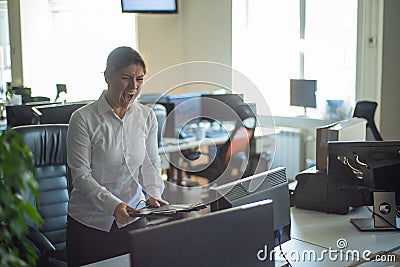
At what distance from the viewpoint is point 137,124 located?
247 cm

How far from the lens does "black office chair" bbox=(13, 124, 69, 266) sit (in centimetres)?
283

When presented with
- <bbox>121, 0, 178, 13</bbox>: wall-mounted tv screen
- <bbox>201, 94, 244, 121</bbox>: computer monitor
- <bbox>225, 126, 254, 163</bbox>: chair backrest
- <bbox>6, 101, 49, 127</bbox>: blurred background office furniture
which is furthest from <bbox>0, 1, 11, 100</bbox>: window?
<bbox>225, 126, 254, 163</bbox>: chair backrest

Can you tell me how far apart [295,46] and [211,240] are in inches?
203

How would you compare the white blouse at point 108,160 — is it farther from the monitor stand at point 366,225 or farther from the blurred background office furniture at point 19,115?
the blurred background office furniture at point 19,115

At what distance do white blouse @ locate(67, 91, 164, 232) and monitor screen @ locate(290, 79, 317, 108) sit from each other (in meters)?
3.47

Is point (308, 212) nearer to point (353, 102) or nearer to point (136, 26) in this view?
point (353, 102)

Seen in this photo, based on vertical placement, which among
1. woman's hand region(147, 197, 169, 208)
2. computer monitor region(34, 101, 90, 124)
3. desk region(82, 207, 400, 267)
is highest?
computer monitor region(34, 101, 90, 124)

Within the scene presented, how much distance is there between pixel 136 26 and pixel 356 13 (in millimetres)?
3439

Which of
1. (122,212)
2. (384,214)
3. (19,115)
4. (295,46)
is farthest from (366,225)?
(295,46)

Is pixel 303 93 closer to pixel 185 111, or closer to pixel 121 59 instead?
pixel 185 111

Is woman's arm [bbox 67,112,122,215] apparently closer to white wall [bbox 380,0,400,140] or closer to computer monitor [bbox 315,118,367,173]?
computer monitor [bbox 315,118,367,173]

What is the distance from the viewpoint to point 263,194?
202cm

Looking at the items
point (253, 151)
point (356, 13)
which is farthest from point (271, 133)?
point (356, 13)

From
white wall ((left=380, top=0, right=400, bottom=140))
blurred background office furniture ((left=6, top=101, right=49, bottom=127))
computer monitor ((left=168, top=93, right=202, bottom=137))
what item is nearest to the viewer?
blurred background office furniture ((left=6, top=101, right=49, bottom=127))
